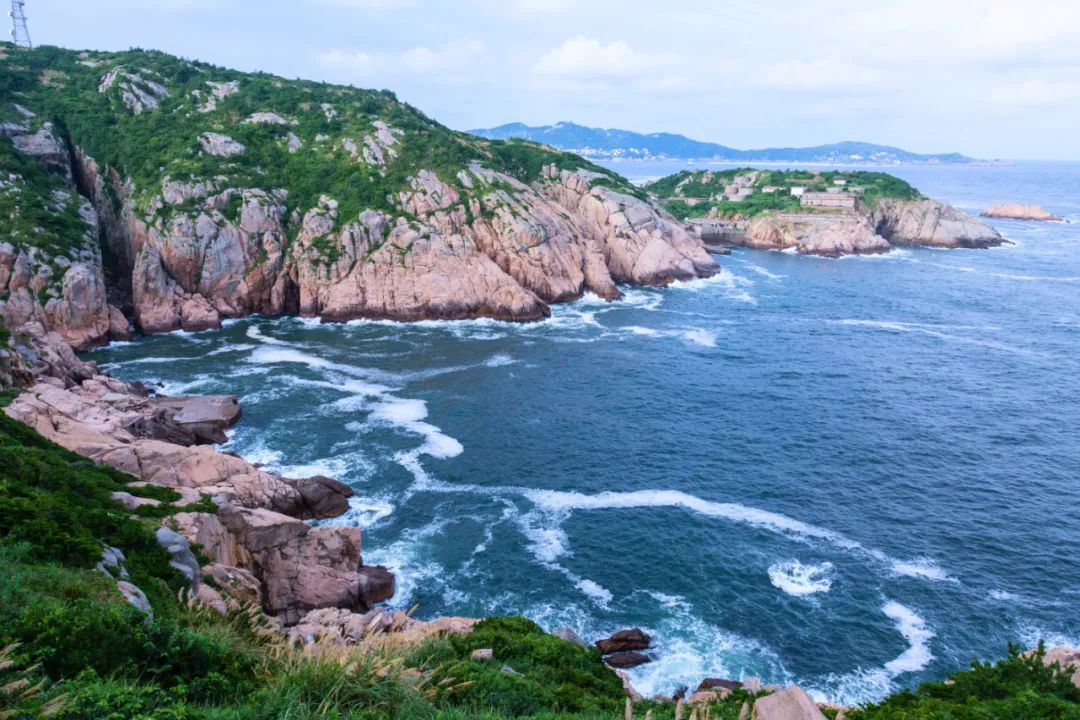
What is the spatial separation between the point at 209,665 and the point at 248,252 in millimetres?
84891

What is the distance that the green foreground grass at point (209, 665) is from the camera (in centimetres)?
1402

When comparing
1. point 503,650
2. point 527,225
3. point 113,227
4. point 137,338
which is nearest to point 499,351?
point 527,225

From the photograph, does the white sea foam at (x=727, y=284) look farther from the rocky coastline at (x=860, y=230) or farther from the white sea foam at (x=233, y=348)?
the white sea foam at (x=233, y=348)

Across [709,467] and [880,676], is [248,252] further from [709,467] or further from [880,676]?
[880,676]

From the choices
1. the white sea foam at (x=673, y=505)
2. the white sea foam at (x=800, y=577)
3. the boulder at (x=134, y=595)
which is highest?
the boulder at (x=134, y=595)

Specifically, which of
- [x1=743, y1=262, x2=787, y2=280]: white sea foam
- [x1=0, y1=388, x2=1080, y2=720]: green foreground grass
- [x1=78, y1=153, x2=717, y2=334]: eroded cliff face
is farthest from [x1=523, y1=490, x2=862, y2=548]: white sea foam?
[x1=743, y1=262, x2=787, y2=280]: white sea foam

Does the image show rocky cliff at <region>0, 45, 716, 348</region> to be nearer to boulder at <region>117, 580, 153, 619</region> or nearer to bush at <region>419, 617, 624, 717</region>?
boulder at <region>117, 580, 153, 619</region>

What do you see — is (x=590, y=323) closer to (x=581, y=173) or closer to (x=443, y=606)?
(x=581, y=173)

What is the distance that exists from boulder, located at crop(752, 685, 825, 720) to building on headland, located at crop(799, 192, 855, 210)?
6554 inches

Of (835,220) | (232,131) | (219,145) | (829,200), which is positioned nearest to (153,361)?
(219,145)

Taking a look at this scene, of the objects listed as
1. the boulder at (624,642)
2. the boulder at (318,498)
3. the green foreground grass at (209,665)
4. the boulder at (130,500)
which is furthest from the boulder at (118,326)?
the boulder at (624,642)

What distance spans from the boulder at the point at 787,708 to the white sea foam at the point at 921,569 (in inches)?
1093

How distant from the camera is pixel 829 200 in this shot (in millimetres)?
164000

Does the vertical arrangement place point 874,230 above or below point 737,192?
below
